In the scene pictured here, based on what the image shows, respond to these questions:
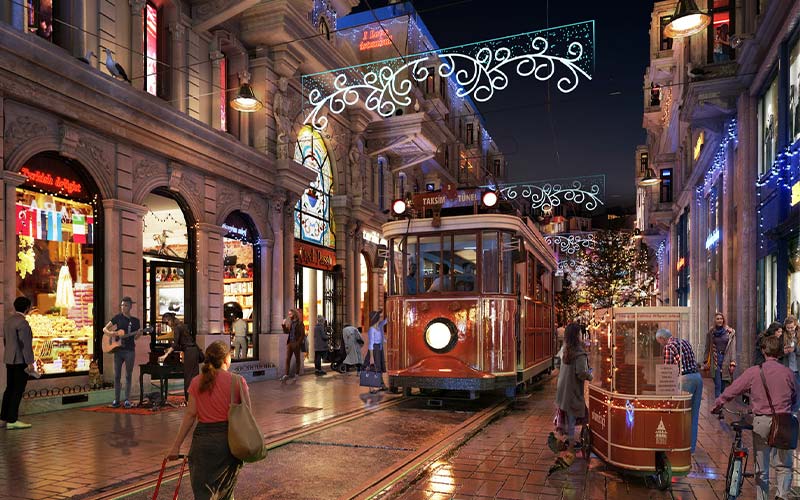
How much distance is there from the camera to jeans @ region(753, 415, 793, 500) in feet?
16.9

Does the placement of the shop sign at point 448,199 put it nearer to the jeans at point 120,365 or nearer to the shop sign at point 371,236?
the jeans at point 120,365

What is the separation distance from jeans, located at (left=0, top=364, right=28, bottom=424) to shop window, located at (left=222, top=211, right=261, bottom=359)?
309 inches

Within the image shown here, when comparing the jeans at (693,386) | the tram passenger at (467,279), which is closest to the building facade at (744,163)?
the tram passenger at (467,279)

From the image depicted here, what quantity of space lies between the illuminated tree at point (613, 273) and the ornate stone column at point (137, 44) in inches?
992

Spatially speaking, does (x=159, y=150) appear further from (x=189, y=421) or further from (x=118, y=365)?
A: (x=189, y=421)

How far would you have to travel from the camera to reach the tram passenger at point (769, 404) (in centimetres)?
515

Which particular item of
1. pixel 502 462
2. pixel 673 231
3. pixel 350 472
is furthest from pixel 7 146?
pixel 673 231

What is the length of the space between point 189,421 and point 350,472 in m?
2.91

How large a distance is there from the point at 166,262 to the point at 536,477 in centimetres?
1057

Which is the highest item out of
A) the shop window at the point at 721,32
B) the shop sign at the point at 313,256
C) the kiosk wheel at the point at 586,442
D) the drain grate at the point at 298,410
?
the shop window at the point at 721,32

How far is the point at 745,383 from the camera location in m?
5.37

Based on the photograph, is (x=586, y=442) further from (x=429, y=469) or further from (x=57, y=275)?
(x=57, y=275)

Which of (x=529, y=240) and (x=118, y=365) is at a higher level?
(x=529, y=240)

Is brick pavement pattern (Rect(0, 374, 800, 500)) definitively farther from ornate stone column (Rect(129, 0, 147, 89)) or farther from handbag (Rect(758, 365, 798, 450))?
ornate stone column (Rect(129, 0, 147, 89))
